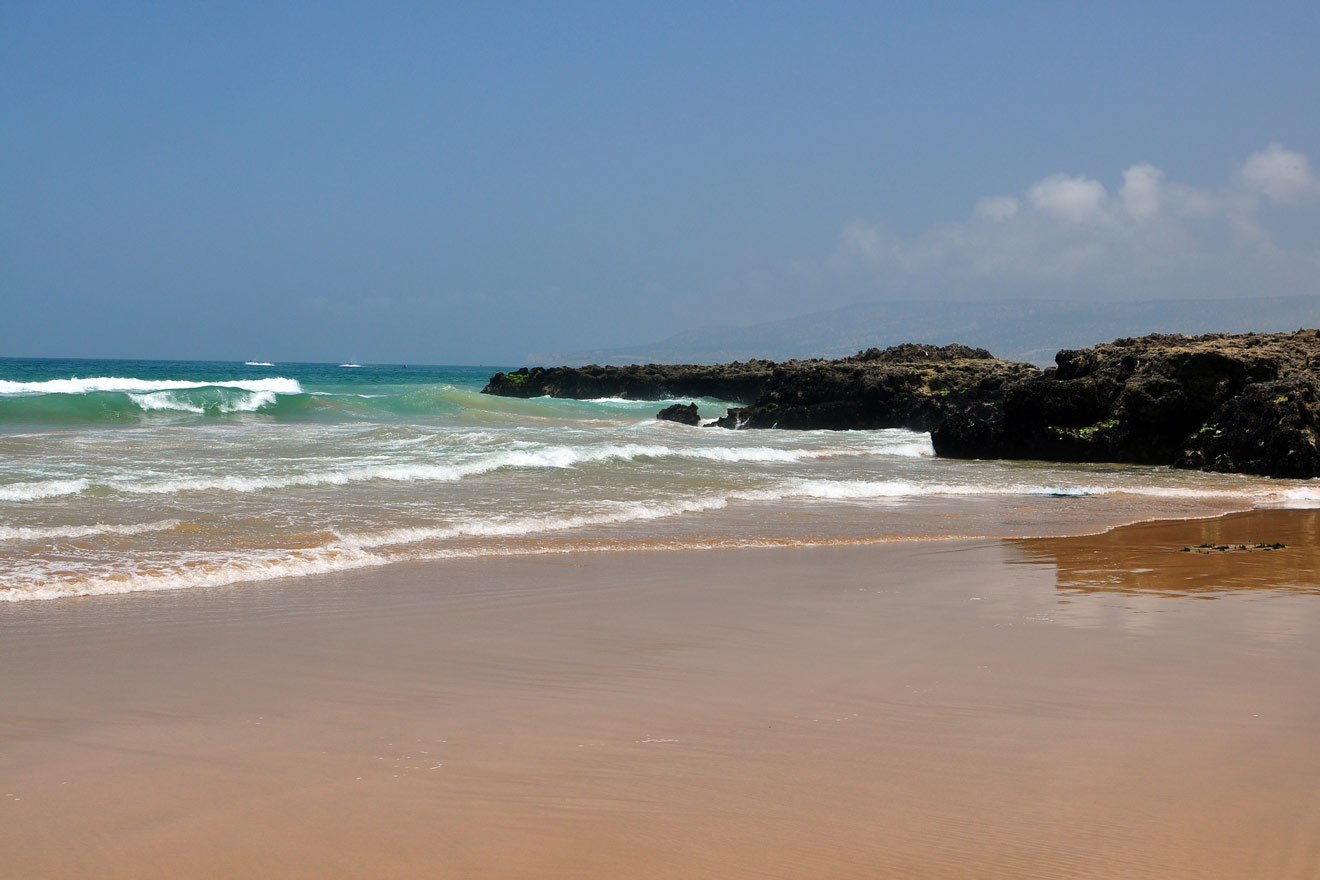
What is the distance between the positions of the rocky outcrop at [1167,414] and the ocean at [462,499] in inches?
33.0

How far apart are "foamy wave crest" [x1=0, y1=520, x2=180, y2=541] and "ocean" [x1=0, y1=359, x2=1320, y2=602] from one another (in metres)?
0.03

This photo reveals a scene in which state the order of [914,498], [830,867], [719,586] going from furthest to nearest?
[914,498] < [719,586] < [830,867]

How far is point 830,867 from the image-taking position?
2.66m

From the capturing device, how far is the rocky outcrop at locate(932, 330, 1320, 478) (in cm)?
1599

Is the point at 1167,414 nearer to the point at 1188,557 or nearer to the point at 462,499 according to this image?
the point at 1188,557

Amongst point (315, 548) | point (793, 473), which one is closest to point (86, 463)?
point (315, 548)

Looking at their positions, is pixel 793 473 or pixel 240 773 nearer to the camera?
pixel 240 773

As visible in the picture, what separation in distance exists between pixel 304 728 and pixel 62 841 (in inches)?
39.5

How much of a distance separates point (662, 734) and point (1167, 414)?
653 inches

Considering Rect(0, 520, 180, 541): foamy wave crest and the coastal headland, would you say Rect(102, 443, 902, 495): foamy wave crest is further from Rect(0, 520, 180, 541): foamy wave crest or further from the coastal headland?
the coastal headland

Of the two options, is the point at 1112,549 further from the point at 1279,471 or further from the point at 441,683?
the point at 1279,471

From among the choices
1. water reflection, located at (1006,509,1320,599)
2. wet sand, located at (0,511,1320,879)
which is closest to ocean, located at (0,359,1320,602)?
water reflection, located at (1006,509,1320,599)

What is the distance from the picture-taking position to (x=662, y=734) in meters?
3.68

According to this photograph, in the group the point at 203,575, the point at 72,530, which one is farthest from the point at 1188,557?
the point at 72,530
